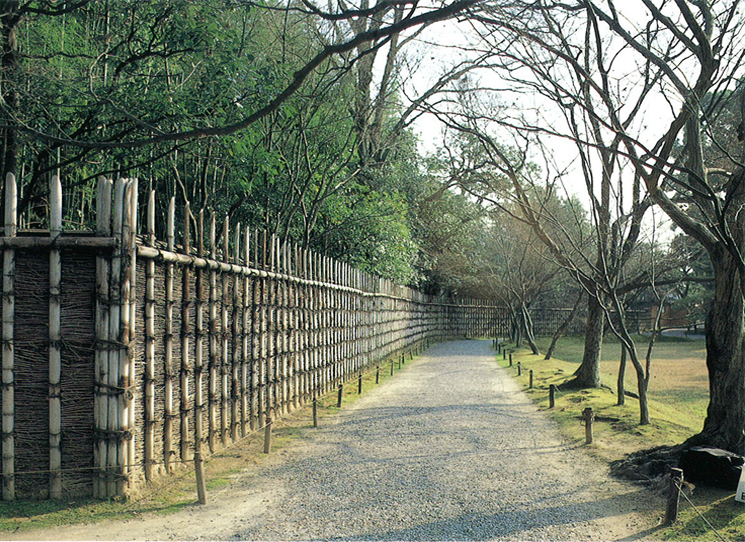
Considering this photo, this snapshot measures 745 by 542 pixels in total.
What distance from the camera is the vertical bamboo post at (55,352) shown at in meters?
5.35

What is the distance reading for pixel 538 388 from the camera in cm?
1412

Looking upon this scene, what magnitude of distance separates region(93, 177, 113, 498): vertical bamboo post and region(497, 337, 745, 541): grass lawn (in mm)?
4316

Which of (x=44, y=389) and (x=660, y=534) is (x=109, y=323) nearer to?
(x=44, y=389)

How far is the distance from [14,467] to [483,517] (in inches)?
147

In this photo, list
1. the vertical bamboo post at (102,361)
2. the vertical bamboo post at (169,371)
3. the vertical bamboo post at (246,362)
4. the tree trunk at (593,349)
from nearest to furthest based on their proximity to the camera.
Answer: the vertical bamboo post at (102,361), the vertical bamboo post at (169,371), the vertical bamboo post at (246,362), the tree trunk at (593,349)

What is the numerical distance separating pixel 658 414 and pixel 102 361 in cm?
883

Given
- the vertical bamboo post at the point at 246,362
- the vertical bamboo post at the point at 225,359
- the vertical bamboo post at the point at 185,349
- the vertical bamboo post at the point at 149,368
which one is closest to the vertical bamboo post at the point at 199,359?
the vertical bamboo post at the point at 185,349

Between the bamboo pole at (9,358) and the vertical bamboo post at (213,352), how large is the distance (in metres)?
2.24

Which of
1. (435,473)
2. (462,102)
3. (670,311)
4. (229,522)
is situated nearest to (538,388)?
(462,102)

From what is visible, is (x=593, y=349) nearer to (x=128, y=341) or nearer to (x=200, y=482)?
(x=200, y=482)

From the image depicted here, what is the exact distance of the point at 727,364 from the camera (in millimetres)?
6902

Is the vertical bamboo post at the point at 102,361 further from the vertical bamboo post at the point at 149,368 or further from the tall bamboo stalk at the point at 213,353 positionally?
the tall bamboo stalk at the point at 213,353

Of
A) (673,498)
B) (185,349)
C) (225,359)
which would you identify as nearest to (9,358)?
(185,349)

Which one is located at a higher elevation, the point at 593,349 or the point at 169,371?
the point at 169,371
